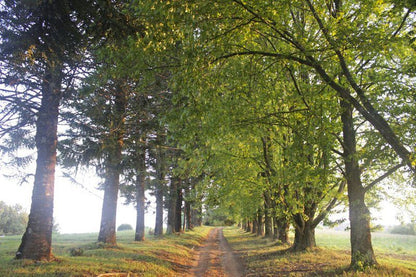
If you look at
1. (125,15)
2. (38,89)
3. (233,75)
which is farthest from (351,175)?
(38,89)

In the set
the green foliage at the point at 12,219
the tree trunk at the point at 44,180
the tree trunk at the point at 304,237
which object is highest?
the tree trunk at the point at 44,180

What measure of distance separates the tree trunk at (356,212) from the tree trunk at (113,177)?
11105 millimetres

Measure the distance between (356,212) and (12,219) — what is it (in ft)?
211

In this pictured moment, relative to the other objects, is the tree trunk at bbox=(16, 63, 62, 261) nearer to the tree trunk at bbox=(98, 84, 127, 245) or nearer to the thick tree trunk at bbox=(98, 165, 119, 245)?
the tree trunk at bbox=(98, 84, 127, 245)

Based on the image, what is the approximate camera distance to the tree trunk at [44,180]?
10391 mm

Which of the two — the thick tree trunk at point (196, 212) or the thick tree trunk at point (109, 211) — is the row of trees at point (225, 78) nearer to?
the thick tree trunk at point (109, 211)

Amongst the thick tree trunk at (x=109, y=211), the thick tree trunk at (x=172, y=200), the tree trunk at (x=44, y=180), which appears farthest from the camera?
the thick tree trunk at (x=172, y=200)

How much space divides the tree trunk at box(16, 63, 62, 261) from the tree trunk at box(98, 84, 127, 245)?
3.99m

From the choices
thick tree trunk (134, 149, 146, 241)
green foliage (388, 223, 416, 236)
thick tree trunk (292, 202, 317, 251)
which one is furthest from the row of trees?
green foliage (388, 223, 416, 236)

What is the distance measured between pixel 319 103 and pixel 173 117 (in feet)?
16.8

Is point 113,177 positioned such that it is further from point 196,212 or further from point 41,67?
point 196,212

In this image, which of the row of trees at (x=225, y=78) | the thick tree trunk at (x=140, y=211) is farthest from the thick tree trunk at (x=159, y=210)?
the row of trees at (x=225, y=78)

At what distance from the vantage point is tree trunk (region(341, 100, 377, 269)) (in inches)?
419

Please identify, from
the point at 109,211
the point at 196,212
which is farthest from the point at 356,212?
the point at 196,212
